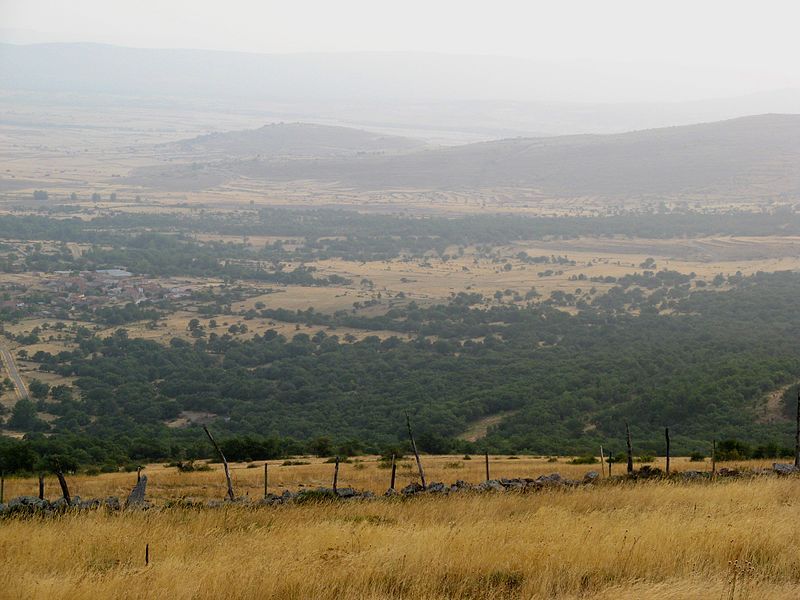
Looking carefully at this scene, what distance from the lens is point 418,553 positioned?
362 inches

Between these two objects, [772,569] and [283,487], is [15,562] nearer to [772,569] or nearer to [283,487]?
[772,569]

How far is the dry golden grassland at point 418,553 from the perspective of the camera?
26.9 ft

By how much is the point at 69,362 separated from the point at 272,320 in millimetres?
19289

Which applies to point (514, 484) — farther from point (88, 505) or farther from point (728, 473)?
point (88, 505)

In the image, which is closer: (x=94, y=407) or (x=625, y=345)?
(x=94, y=407)

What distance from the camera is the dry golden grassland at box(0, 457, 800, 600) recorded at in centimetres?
820

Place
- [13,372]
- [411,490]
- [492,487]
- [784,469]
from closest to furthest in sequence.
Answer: [492,487], [411,490], [784,469], [13,372]

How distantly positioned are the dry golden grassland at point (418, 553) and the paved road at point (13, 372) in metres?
41.9

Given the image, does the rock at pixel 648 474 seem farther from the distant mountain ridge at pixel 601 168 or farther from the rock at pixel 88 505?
the distant mountain ridge at pixel 601 168

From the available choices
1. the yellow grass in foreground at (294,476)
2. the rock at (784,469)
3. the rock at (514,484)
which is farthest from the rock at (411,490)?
the rock at (784,469)

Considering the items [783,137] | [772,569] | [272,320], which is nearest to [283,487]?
[772,569]

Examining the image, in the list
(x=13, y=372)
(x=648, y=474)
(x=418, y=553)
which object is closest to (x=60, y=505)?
(x=418, y=553)

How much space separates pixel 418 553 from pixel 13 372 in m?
51.8

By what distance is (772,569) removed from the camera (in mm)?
9055
